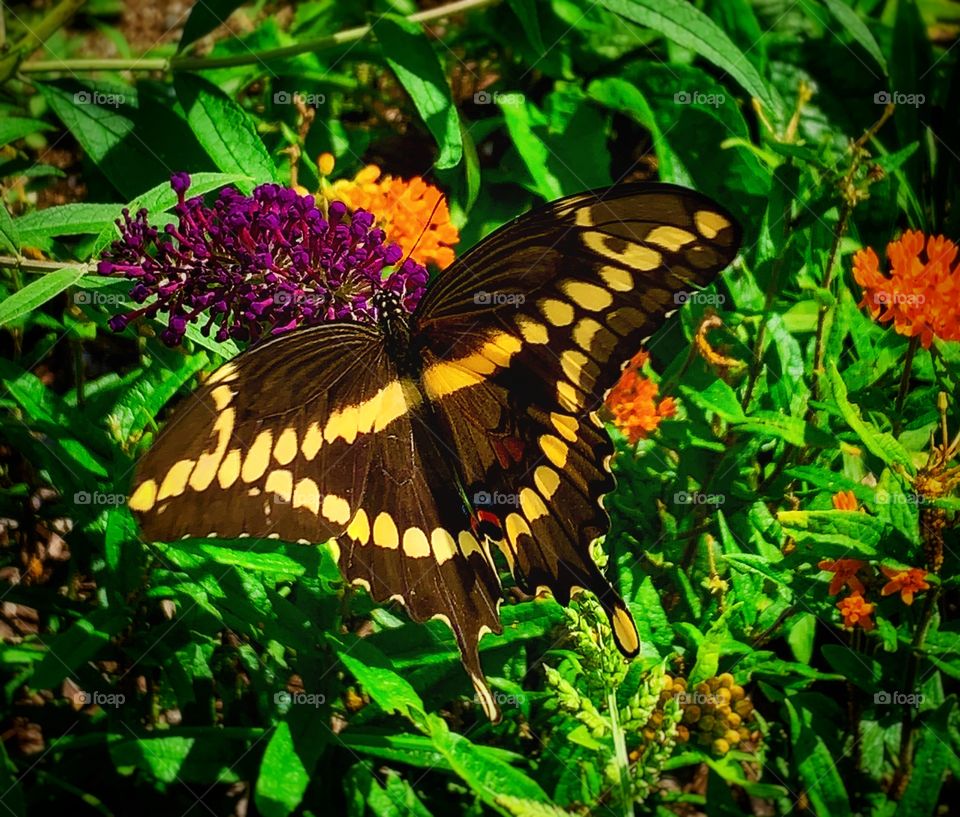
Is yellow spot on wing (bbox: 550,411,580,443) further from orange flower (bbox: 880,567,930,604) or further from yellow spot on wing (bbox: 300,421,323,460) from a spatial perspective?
orange flower (bbox: 880,567,930,604)

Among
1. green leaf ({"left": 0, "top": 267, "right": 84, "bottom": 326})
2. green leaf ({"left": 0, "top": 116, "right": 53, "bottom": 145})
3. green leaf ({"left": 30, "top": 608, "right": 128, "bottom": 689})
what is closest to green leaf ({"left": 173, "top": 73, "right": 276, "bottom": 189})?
green leaf ({"left": 0, "top": 116, "right": 53, "bottom": 145})

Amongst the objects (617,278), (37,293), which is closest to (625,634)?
(617,278)

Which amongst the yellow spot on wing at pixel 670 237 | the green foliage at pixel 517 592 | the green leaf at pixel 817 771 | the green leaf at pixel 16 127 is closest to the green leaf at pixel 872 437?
the green foliage at pixel 517 592

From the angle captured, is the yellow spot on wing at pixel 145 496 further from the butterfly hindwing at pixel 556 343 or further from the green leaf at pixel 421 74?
the green leaf at pixel 421 74

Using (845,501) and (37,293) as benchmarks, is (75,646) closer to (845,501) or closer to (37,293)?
(37,293)

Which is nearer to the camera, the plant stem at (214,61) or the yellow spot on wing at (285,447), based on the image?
the yellow spot on wing at (285,447)

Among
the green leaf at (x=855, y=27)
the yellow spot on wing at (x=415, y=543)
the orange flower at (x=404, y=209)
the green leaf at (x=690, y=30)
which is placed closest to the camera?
the yellow spot on wing at (x=415, y=543)

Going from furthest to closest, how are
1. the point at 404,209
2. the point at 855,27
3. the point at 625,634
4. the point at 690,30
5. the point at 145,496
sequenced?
the point at 855,27 → the point at 690,30 → the point at 404,209 → the point at 625,634 → the point at 145,496

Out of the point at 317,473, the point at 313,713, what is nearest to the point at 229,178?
the point at 317,473
